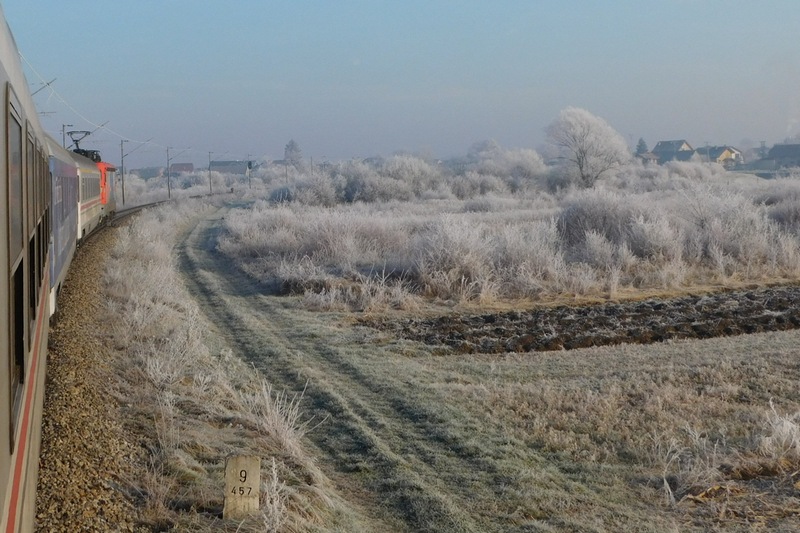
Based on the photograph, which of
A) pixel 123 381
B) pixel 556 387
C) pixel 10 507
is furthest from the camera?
pixel 556 387

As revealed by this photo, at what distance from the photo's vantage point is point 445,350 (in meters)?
12.9

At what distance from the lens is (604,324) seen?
14.7m

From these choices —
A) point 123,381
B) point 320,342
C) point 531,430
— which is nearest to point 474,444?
point 531,430

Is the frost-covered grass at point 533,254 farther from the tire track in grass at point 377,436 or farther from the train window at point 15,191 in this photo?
the train window at point 15,191

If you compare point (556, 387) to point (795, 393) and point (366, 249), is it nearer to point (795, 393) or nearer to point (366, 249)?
point (795, 393)

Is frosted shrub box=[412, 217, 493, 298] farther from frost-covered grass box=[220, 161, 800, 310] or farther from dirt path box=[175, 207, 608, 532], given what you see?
dirt path box=[175, 207, 608, 532]

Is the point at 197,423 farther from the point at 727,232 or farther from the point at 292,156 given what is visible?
the point at 292,156

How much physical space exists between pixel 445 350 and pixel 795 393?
197 inches

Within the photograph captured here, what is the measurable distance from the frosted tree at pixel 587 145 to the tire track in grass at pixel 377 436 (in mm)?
59524

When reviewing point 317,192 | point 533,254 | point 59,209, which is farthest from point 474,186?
point 59,209

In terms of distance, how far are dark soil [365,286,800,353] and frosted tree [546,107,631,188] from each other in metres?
54.6

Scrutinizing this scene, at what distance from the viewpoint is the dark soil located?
1341 cm

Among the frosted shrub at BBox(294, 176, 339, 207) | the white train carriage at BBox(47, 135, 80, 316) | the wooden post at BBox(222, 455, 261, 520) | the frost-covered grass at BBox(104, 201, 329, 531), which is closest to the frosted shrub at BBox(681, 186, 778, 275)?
the frost-covered grass at BBox(104, 201, 329, 531)

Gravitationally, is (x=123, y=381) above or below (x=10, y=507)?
below
